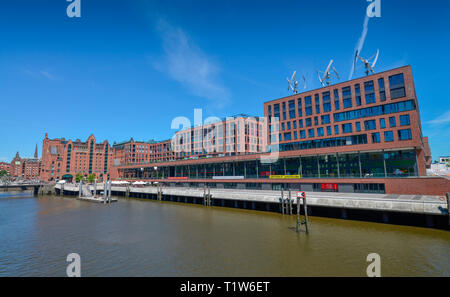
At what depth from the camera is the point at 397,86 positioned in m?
50.3

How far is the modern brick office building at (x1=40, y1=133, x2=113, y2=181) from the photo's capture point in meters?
152

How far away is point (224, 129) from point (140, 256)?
77.5m

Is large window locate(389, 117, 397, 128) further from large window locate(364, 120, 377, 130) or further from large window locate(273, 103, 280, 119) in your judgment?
large window locate(273, 103, 280, 119)

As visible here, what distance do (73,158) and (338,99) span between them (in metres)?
165

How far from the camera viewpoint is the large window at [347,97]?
189 ft

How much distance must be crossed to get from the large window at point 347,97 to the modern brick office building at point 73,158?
508 ft

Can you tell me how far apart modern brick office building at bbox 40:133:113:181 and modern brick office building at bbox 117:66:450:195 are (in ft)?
391

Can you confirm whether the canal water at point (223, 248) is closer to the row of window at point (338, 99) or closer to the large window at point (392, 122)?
the large window at point (392, 122)

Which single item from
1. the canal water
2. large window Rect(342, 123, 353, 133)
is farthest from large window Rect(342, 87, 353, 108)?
the canal water

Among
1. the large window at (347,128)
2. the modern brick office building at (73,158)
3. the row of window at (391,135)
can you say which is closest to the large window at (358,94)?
the large window at (347,128)

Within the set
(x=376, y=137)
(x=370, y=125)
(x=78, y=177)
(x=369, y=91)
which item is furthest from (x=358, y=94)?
(x=78, y=177)

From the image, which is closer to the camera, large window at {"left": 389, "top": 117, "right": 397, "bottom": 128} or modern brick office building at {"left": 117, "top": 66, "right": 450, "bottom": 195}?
modern brick office building at {"left": 117, "top": 66, "right": 450, "bottom": 195}

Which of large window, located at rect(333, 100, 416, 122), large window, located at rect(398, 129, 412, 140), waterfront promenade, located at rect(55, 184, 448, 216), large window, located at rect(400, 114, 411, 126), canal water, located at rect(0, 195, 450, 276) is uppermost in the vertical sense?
large window, located at rect(333, 100, 416, 122)
